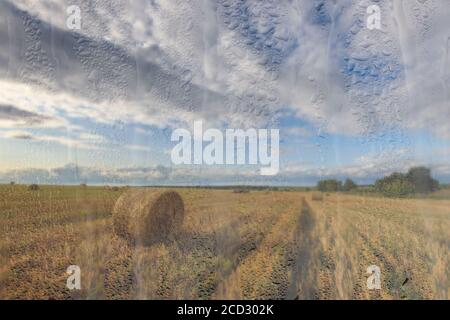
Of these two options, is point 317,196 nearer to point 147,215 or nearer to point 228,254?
point 228,254

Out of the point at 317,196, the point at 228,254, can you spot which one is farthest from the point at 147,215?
the point at 317,196

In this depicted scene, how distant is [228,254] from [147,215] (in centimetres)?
118

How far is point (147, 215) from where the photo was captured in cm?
408

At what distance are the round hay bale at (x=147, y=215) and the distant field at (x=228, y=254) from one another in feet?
0.44

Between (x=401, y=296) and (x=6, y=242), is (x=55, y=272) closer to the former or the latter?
(x=6, y=242)

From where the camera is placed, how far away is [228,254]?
3.36m

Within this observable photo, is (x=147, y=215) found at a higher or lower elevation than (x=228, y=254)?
higher

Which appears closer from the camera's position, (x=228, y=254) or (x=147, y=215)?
(x=228, y=254)

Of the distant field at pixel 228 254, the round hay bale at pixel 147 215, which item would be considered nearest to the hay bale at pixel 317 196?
the distant field at pixel 228 254

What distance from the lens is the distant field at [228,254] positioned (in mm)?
3236

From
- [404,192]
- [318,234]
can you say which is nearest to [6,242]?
[318,234]

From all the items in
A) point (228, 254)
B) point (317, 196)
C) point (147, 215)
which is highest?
point (317, 196)

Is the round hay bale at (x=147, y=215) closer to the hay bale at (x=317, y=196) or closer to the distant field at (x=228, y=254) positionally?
the distant field at (x=228, y=254)

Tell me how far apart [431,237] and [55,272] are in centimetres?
347
